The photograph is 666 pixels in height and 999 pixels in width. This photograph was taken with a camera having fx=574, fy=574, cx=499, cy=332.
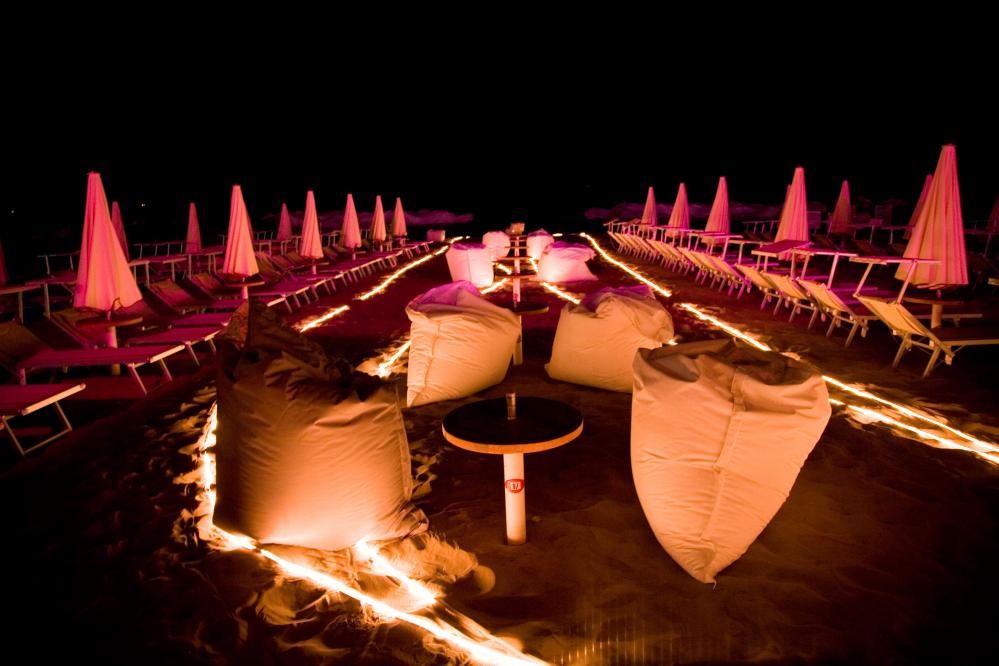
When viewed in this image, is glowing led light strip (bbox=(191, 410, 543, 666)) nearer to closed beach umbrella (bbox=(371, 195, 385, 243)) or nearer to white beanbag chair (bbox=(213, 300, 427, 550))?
white beanbag chair (bbox=(213, 300, 427, 550))

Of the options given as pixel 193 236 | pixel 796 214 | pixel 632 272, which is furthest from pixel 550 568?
pixel 193 236

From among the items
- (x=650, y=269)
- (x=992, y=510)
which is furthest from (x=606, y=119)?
(x=992, y=510)

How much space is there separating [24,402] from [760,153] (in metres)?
37.9

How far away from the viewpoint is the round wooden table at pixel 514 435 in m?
2.57

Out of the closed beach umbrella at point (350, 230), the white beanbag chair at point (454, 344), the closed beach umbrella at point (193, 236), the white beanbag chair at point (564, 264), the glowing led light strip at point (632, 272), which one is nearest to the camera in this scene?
the white beanbag chair at point (454, 344)

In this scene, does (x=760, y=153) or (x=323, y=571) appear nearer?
(x=323, y=571)

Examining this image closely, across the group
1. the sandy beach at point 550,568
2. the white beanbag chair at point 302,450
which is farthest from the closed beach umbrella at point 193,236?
the white beanbag chair at point 302,450

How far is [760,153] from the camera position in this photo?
114 feet

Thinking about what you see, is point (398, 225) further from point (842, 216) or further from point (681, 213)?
point (842, 216)

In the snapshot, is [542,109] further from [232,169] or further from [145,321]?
[145,321]

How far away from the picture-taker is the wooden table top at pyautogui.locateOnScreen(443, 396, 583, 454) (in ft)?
8.40

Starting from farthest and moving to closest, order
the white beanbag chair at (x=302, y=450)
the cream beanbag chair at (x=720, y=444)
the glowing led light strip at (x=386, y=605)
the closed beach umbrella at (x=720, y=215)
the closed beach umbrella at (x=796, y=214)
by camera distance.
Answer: the closed beach umbrella at (x=720, y=215), the closed beach umbrella at (x=796, y=214), the white beanbag chair at (x=302, y=450), the cream beanbag chair at (x=720, y=444), the glowing led light strip at (x=386, y=605)

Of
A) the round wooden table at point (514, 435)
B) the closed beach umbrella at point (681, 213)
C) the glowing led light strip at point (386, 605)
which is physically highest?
the closed beach umbrella at point (681, 213)

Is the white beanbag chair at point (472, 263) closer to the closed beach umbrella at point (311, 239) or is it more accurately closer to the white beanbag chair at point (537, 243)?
the closed beach umbrella at point (311, 239)
